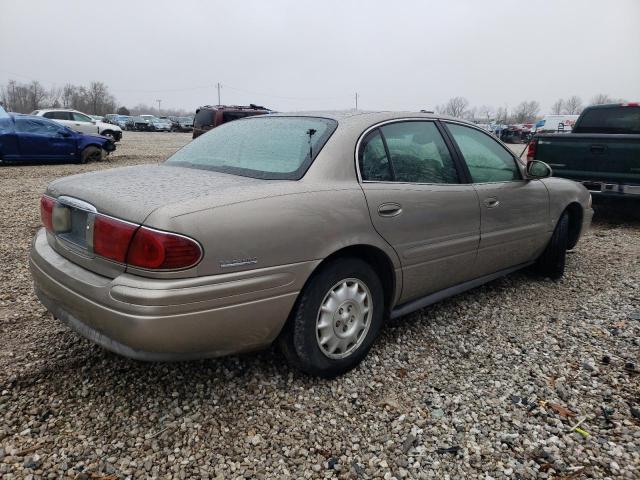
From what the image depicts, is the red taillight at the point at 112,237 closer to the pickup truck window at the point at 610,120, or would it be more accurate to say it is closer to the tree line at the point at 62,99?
Result: the pickup truck window at the point at 610,120

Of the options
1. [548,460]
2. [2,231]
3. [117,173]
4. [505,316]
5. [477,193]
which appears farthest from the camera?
[2,231]

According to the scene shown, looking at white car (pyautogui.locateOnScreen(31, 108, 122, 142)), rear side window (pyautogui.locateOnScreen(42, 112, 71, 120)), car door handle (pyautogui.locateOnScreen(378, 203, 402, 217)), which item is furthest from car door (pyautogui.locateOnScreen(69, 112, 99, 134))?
car door handle (pyautogui.locateOnScreen(378, 203, 402, 217))

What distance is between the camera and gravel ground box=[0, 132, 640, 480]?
2.06m

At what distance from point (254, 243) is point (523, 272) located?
3.43 metres

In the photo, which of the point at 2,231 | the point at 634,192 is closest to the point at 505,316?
the point at 634,192

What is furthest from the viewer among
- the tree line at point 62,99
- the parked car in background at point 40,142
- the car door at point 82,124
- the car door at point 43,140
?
the tree line at point 62,99

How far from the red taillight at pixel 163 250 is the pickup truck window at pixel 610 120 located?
856 centimetres

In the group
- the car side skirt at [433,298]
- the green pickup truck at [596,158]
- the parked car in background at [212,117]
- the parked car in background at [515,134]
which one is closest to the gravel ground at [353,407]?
the car side skirt at [433,298]

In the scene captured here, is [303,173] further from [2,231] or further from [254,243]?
[2,231]

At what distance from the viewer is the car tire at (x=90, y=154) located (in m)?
13.9

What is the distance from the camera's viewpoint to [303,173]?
2.47m

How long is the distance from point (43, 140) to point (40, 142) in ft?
0.31

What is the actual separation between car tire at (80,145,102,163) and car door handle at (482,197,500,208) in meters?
13.5

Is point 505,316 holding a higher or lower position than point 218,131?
lower
